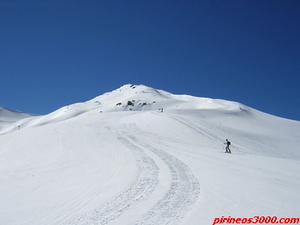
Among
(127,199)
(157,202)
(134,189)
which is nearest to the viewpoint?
(157,202)

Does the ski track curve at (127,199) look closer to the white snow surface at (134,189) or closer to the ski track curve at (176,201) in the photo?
the white snow surface at (134,189)

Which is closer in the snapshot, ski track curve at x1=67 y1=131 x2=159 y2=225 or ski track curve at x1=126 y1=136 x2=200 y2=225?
ski track curve at x1=126 y1=136 x2=200 y2=225

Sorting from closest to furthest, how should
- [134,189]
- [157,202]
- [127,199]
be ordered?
1. [157,202]
2. [127,199]
3. [134,189]

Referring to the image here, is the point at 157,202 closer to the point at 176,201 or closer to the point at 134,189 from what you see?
the point at 176,201

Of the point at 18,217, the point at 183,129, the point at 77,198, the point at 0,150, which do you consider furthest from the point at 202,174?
the point at 183,129

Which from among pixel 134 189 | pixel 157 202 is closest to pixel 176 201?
pixel 157 202

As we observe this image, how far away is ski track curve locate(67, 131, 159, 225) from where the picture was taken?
5.46m

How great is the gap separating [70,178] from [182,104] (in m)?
86.5

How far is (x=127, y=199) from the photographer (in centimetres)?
664

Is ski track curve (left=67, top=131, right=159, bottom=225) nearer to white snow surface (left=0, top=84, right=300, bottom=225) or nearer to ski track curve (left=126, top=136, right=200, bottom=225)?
white snow surface (left=0, top=84, right=300, bottom=225)

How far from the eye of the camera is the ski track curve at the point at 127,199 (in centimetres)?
546

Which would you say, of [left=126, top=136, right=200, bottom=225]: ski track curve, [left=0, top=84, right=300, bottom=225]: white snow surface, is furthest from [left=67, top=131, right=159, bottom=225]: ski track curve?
[left=126, top=136, right=200, bottom=225]: ski track curve

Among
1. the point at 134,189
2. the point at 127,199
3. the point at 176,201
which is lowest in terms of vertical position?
the point at 127,199

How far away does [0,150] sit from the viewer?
1795 cm
